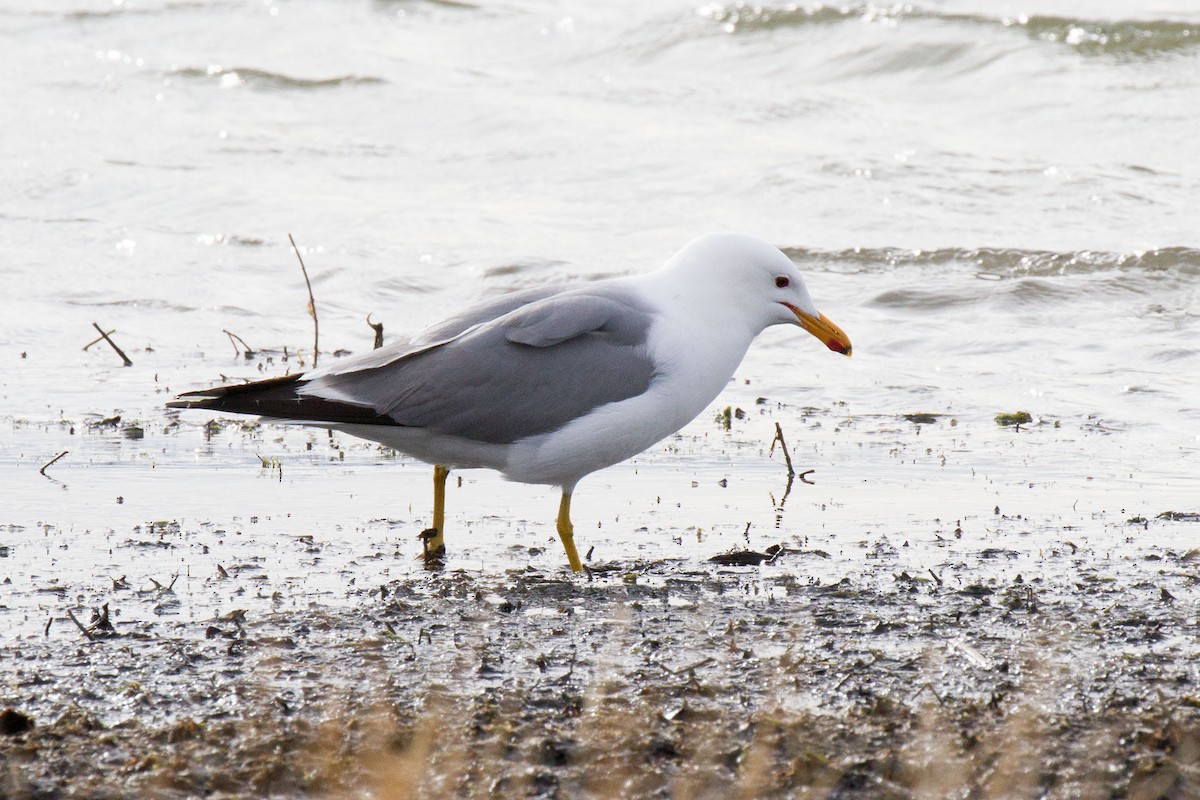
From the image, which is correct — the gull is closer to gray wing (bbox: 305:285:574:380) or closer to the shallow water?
gray wing (bbox: 305:285:574:380)

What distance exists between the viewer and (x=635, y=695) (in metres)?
4.38

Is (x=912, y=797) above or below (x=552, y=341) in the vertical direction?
below

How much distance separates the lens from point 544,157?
14125 mm

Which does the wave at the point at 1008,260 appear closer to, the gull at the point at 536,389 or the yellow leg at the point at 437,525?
the gull at the point at 536,389

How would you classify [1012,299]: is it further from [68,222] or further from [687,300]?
[68,222]

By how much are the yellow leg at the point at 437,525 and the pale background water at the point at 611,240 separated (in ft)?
0.30

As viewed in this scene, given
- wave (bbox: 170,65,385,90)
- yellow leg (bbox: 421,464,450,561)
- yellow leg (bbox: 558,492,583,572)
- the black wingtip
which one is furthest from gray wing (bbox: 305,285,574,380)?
wave (bbox: 170,65,385,90)

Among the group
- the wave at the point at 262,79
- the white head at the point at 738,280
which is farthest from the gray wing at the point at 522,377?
the wave at the point at 262,79

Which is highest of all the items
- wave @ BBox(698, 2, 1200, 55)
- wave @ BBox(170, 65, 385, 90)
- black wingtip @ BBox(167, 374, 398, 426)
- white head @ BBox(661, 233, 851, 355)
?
wave @ BBox(698, 2, 1200, 55)

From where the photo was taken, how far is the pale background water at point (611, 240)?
643 centimetres

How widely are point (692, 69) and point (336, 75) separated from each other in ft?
12.8

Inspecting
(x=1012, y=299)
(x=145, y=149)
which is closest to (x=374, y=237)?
(x=145, y=149)

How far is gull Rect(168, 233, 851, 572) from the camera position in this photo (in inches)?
225

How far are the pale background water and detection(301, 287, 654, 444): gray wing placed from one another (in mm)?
554
